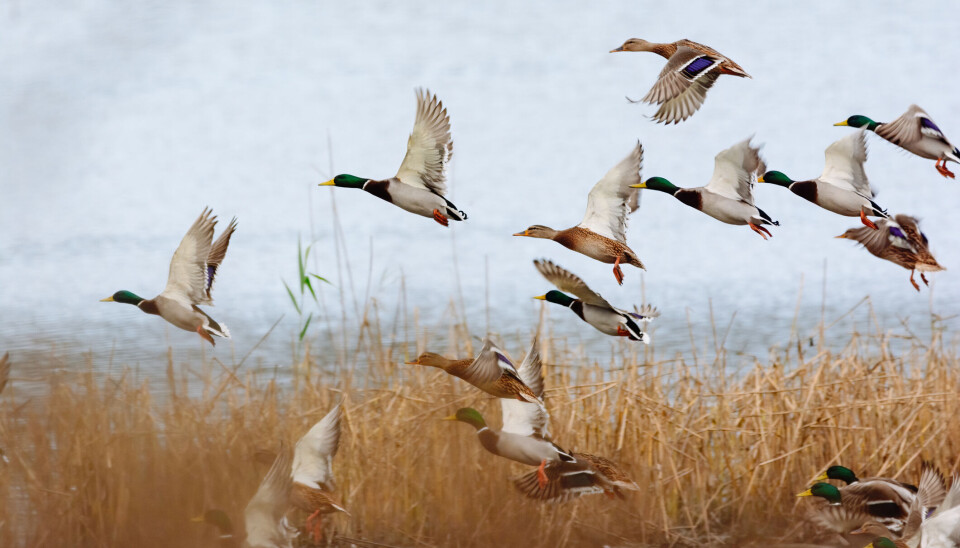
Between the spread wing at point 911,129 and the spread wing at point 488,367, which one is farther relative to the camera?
the spread wing at point 911,129

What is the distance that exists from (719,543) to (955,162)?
2.09 m

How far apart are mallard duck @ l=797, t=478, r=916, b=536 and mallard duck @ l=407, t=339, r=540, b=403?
141 cm

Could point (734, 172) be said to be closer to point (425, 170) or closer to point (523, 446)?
point (425, 170)

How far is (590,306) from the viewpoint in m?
3.33

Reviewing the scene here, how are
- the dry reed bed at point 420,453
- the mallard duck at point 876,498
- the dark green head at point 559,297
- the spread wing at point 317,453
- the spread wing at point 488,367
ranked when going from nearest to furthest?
1. the spread wing at point 488,367
2. the dark green head at point 559,297
3. the spread wing at point 317,453
4. the mallard duck at point 876,498
5. the dry reed bed at point 420,453

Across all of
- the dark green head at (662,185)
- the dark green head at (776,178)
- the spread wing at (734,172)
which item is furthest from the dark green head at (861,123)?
the dark green head at (662,185)

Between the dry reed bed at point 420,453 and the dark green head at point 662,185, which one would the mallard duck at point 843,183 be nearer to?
the dark green head at point 662,185

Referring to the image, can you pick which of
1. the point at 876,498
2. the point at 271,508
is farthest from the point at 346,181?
the point at 876,498

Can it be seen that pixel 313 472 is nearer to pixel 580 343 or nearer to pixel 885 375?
pixel 580 343

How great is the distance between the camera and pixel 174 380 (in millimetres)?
4738

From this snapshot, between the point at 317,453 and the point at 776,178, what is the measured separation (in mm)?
2050

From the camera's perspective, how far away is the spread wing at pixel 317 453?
3.86 m

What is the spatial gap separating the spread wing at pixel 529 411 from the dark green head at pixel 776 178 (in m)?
1.05

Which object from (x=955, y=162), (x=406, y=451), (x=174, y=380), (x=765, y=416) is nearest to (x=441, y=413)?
(x=406, y=451)
